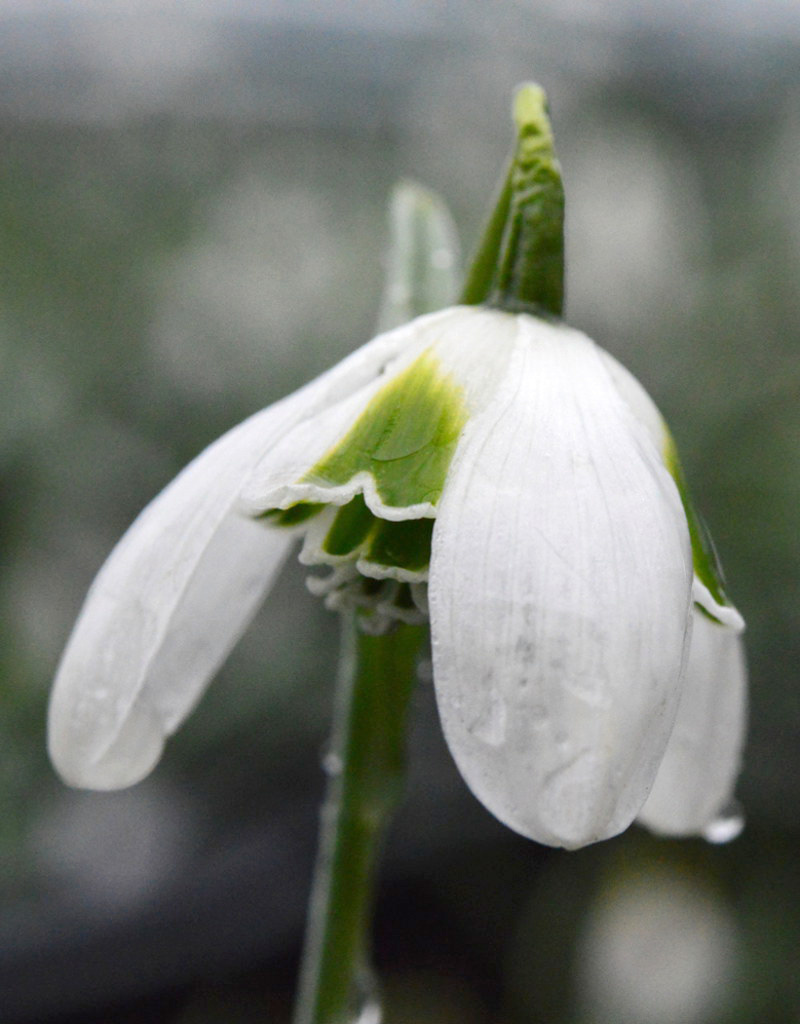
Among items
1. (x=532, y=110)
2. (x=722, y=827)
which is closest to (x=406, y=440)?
(x=532, y=110)

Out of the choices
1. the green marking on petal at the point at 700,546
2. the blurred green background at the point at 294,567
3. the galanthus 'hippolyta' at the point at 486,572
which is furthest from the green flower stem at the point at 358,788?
the blurred green background at the point at 294,567

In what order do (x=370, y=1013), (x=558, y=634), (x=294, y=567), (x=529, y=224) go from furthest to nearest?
(x=294, y=567), (x=370, y=1013), (x=529, y=224), (x=558, y=634)

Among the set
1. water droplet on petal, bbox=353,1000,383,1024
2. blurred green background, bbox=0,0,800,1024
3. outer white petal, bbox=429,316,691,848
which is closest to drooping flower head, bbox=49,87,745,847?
outer white petal, bbox=429,316,691,848

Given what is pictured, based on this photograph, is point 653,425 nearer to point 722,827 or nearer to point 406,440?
point 406,440

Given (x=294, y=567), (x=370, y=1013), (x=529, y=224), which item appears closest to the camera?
(x=529, y=224)

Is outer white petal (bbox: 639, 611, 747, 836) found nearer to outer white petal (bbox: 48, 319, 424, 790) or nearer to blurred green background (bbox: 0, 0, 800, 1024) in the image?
outer white petal (bbox: 48, 319, 424, 790)
